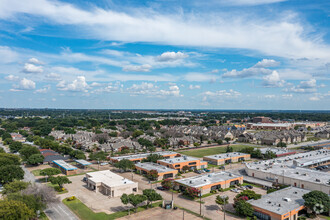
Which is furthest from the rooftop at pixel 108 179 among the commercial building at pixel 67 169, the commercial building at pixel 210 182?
the commercial building at pixel 210 182

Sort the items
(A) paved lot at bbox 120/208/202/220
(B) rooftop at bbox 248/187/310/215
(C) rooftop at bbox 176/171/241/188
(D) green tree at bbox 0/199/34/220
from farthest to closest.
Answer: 1. (C) rooftop at bbox 176/171/241/188
2. (A) paved lot at bbox 120/208/202/220
3. (B) rooftop at bbox 248/187/310/215
4. (D) green tree at bbox 0/199/34/220

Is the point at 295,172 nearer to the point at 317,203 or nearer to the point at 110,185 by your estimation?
the point at 317,203

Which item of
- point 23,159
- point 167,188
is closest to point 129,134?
point 23,159

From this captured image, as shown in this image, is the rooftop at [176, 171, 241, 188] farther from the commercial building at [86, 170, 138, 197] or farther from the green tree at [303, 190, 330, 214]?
the green tree at [303, 190, 330, 214]

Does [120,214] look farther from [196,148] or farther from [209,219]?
[196,148]

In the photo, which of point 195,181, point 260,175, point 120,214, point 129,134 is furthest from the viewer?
point 129,134

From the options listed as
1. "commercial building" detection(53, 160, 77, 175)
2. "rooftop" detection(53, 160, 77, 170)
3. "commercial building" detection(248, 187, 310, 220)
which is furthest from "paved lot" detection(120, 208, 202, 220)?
"rooftop" detection(53, 160, 77, 170)
